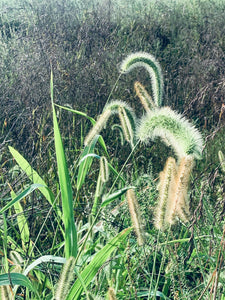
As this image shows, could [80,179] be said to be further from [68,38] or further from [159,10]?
[159,10]

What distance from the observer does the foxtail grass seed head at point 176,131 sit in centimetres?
97

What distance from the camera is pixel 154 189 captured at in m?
1.98

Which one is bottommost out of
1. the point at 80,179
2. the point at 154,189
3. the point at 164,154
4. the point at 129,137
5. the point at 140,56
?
the point at 164,154

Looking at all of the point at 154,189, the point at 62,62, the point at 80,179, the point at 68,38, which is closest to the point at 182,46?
the point at 68,38

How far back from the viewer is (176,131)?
104cm

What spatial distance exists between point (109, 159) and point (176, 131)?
1.06m

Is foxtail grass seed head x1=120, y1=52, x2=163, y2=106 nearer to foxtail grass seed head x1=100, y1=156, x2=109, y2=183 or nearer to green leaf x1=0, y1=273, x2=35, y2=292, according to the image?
foxtail grass seed head x1=100, y1=156, x2=109, y2=183

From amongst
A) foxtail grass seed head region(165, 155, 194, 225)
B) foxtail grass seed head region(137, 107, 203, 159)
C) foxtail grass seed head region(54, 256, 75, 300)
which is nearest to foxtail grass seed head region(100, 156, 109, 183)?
foxtail grass seed head region(137, 107, 203, 159)

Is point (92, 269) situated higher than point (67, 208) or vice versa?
point (67, 208)

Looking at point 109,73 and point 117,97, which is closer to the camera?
point 117,97

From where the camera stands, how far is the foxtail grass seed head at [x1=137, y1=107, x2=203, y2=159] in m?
0.97

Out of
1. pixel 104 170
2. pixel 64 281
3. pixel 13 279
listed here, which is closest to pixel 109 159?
pixel 104 170

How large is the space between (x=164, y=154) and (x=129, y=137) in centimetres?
185

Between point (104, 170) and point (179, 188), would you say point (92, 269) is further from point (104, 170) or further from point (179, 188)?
point (179, 188)
